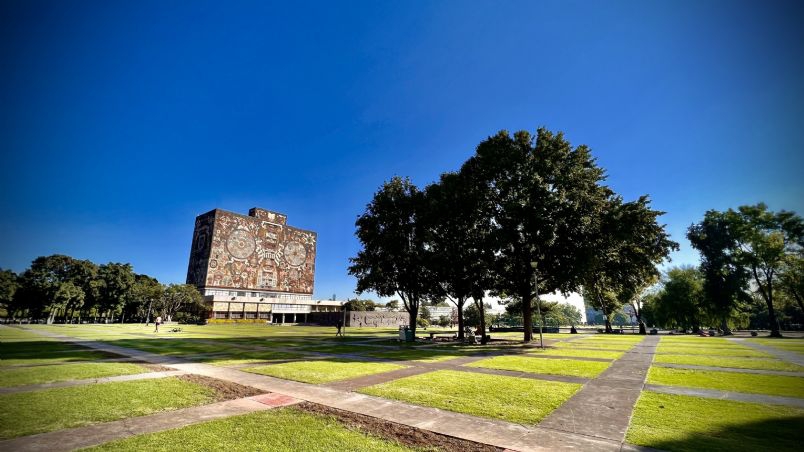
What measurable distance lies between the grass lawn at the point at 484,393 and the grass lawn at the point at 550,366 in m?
2.65

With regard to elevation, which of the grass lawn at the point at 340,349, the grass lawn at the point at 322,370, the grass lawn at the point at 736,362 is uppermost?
the grass lawn at the point at 736,362

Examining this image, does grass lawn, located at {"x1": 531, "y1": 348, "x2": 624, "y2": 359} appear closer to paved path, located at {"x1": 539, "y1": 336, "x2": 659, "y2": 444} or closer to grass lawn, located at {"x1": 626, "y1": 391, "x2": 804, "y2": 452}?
paved path, located at {"x1": 539, "y1": 336, "x2": 659, "y2": 444}

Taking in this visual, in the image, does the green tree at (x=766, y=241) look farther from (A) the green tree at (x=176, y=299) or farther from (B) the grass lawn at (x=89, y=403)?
(A) the green tree at (x=176, y=299)

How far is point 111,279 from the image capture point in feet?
266

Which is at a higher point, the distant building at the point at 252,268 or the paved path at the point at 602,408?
the distant building at the point at 252,268

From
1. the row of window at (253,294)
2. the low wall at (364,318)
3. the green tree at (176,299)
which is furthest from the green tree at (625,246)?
the row of window at (253,294)

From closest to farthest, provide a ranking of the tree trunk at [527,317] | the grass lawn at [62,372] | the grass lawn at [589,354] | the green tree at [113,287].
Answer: the grass lawn at [62,372], the grass lawn at [589,354], the tree trunk at [527,317], the green tree at [113,287]

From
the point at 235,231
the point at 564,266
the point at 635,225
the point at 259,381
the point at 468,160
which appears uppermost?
the point at 235,231

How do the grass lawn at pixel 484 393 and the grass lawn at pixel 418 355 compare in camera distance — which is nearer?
the grass lawn at pixel 484 393

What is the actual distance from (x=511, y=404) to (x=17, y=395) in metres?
14.1

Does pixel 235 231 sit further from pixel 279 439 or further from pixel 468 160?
pixel 279 439

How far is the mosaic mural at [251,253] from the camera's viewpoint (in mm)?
111375

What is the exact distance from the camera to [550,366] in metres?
16.0

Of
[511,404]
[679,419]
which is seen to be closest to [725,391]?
[679,419]
